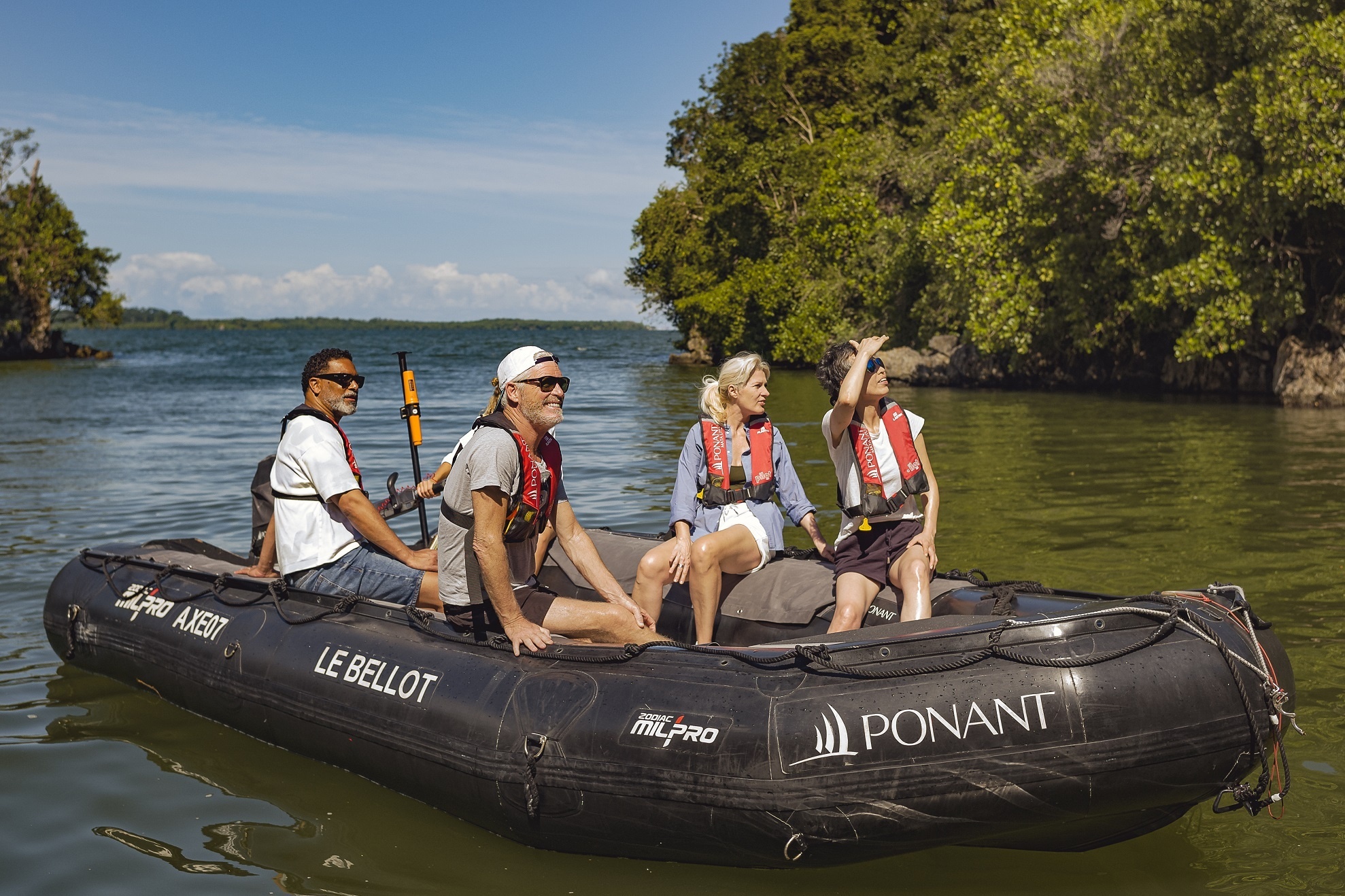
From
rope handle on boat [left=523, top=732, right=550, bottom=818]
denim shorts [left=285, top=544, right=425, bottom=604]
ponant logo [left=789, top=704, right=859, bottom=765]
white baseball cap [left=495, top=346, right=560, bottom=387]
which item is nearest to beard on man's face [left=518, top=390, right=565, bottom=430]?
white baseball cap [left=495, top=346, right=560, bottom=387]

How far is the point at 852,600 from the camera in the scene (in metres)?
5.25

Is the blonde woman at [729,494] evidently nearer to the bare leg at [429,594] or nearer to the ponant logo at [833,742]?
the bare leg at [429,594]

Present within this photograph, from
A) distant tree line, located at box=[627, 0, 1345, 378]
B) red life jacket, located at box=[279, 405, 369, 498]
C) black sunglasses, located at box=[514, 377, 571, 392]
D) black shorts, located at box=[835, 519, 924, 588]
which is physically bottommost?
black shorts, located at box=[835, 519, 924, 588]

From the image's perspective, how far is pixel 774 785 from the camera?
385cm

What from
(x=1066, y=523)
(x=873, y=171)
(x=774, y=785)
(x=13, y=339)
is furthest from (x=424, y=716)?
(x=13, y=339)

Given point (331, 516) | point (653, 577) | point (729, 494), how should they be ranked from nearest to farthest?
point (331, 516) < point (653, 577) < point (729, 494)

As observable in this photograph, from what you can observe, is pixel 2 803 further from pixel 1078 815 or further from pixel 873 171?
pixel 873 171

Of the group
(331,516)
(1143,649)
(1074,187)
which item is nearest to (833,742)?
(1143,649)

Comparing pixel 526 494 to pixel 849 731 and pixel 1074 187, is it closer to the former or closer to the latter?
pixel 849 731

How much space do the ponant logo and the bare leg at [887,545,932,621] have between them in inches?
51.4

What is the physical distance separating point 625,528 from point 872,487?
5161 mm

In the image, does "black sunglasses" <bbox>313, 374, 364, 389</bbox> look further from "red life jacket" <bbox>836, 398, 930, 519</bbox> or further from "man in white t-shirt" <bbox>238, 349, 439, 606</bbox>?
"red life jacket" <bbox>836, 398, 930, 519</bbox>

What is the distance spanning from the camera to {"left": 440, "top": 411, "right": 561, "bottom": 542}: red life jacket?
4488 millimetres

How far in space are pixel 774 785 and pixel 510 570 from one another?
5.17 ft
